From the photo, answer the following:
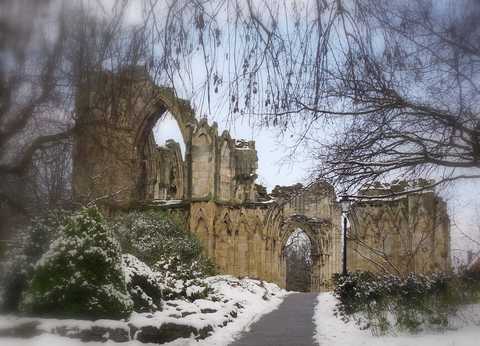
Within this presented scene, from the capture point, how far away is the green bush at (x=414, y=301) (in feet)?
33.1

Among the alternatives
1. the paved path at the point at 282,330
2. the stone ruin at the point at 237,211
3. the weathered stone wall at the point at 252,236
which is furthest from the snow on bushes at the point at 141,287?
the weathered stone wall at the point at 252,236

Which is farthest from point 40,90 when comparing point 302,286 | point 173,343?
point 302,286

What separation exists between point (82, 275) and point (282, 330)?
180 inches

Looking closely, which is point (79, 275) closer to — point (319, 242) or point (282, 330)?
point (282, 330)

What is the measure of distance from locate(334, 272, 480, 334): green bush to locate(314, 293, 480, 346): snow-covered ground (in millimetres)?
234

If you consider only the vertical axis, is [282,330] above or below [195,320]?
below

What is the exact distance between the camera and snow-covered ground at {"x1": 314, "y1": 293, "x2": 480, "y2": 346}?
849 cm

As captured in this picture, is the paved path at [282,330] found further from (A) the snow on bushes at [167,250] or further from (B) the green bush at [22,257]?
(B) the green bush at [22,257]

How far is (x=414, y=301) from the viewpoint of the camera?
1105 centimetres

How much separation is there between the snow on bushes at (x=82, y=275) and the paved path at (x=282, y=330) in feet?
7.19

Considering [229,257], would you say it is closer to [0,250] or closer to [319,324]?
[319,324]

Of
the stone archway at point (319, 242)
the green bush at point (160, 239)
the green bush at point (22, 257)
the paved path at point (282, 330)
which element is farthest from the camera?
the stone archway at point (319, 242)

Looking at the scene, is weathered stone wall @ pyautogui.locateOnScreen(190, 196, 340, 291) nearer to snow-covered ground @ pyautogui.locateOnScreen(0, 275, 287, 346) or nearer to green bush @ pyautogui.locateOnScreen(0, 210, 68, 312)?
snow-covered ground @ pyautogui.locateOnScreen(0, 275, 287, 346)

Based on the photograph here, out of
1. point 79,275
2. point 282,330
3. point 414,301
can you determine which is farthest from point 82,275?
point 414,301
